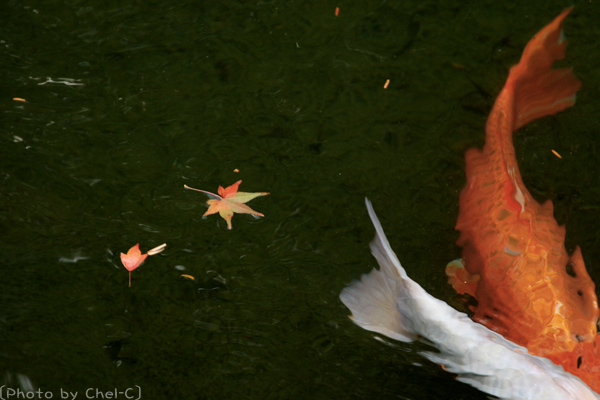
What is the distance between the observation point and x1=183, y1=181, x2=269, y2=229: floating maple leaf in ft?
8.75

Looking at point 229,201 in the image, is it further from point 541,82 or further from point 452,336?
point 541,82

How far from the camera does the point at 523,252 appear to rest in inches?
87.4

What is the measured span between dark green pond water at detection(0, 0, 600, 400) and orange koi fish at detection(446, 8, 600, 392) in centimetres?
13

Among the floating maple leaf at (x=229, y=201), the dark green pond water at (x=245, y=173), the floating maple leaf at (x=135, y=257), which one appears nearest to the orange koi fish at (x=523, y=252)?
the dark green pond water at (x=245, y=173)

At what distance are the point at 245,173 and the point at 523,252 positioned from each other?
53.5 inches

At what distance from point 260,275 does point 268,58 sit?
3.88 ft

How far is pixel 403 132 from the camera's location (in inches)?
109

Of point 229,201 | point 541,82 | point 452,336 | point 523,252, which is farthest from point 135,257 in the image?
point 541,82

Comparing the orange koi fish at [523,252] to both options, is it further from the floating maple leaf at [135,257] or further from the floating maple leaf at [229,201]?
the floating maple leaf at [135,257]

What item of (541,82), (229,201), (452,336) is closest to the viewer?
(452,336)

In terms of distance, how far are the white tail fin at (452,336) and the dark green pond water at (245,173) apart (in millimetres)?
131

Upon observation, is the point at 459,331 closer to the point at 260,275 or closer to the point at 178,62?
the point at 260,275

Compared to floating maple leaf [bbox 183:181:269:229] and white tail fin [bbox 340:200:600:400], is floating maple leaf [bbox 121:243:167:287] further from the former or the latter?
white tail fin [bbox 340:200:600:400]

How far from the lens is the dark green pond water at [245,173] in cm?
247
